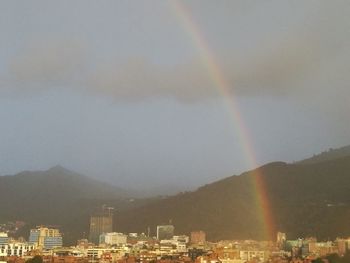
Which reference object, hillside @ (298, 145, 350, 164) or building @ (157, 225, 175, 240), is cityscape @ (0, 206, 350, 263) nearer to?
building @ (157, 225, 175, 240)

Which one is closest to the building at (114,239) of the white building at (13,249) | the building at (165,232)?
the building at (165,232)

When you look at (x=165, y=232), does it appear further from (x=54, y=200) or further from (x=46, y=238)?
(x=54, y=200)

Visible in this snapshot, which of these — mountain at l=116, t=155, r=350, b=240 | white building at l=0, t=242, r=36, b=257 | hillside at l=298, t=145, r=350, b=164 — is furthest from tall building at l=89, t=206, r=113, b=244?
hillside at l=298, t=145, r=350, b=164

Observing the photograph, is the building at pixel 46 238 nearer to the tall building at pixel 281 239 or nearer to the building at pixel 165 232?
the building at pixel 165 232

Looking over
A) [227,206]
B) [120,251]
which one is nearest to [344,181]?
[227,206]

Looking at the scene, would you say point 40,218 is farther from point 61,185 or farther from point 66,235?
point 61,185
